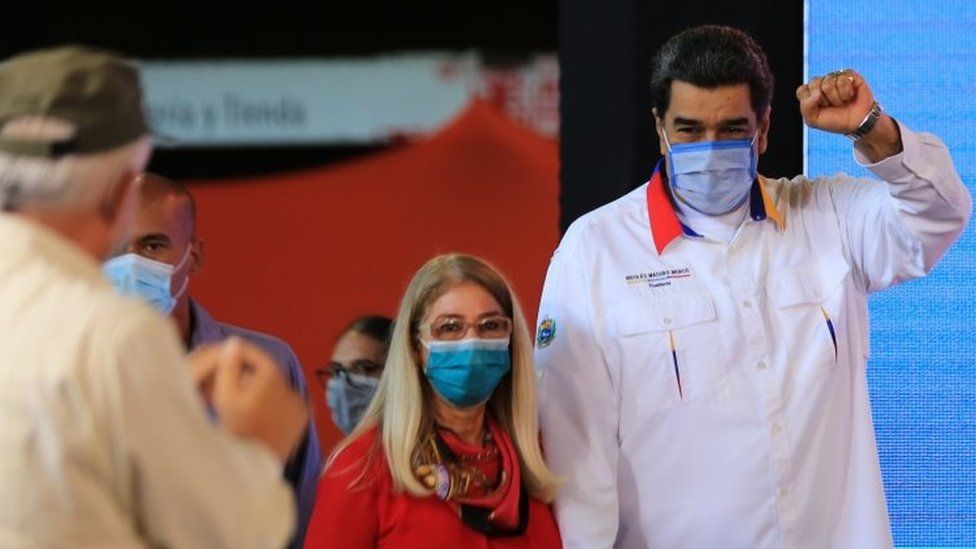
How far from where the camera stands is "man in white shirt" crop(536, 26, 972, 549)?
269 cm

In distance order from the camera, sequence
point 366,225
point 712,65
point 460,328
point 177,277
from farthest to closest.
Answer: point 366,225 → point 177,277 → point 460,328 → point 712,65

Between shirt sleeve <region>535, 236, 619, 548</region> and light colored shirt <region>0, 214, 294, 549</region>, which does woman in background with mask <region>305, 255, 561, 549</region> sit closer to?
shirt sleeve <region>535, 236, 619, 548</region>

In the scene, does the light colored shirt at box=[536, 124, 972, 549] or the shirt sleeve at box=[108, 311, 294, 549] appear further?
the light colored shirt at box=[536, 124, 972, 549]

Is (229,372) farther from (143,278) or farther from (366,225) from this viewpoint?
(366,225)

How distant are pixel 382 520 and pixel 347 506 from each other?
0.07 meters

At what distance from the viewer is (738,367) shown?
273cm

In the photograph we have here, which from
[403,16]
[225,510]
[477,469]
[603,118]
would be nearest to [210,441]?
[225,510]

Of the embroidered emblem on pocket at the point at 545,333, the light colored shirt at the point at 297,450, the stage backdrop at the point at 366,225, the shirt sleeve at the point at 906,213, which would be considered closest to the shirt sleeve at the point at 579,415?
the embroidered emblem on pocket at the point at 545,333

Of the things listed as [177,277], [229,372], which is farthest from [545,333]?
[229,372]

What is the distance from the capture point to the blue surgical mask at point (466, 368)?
2.83 m

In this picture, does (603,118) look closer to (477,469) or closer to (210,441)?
(477,469)

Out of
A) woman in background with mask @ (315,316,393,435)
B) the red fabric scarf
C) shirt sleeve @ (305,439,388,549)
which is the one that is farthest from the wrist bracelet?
woman in background with mask @ (315,316,393,435)

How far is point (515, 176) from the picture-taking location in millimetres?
6203

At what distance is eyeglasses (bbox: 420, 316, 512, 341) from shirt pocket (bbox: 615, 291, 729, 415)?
0.24 metres
